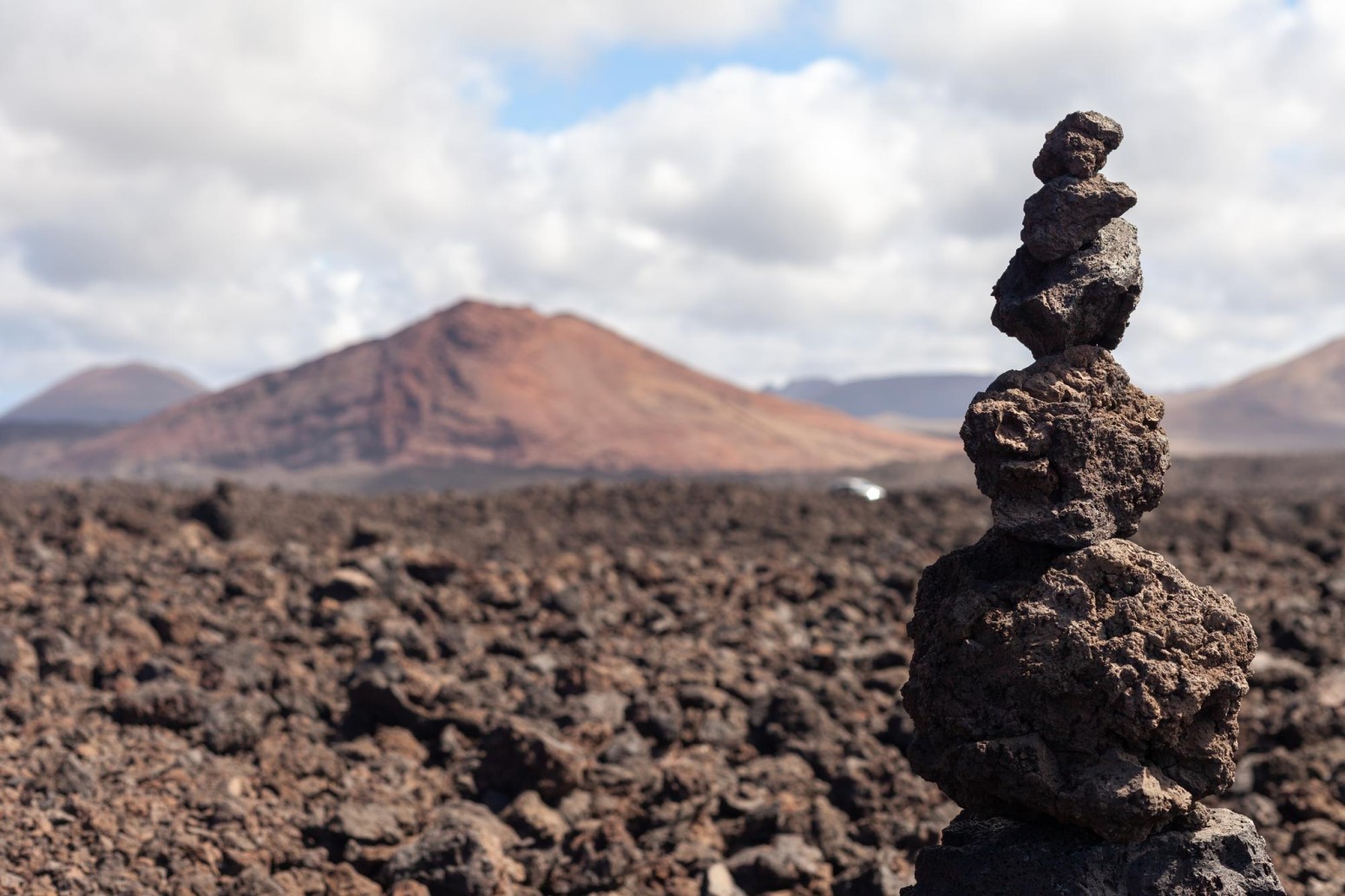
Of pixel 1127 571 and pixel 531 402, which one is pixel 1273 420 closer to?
pixel 531 402

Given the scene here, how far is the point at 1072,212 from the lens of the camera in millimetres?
4359

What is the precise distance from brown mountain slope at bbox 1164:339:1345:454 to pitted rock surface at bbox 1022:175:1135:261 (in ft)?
316

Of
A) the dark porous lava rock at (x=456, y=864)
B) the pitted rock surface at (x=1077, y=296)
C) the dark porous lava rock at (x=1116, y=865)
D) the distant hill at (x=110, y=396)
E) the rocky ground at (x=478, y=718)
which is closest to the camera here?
the dark porous lava rock at (x=1116, y=865)

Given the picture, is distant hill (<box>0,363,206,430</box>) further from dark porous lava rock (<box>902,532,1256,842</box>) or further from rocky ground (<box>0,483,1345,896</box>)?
dark porous lava rock (<box>902,532,1256,842</box>)

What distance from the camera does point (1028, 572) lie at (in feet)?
14.1

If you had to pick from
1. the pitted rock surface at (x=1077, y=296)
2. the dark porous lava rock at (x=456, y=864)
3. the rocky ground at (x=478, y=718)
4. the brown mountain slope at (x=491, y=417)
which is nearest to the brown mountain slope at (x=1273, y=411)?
the brown mountain slope at (x=491, y=417)

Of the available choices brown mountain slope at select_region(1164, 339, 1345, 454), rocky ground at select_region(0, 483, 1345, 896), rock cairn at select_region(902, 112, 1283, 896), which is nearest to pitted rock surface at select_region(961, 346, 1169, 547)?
rock cairn at select_region(902, 112, 1283, 896)

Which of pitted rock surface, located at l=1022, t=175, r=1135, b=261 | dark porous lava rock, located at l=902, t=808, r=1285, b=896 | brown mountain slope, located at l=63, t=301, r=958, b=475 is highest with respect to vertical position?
brown mountain slope, located at l=63, t=301, r=958, b=475

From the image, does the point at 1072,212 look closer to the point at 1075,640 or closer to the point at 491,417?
the point at 1075,640

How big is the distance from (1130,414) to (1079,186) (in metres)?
0.79

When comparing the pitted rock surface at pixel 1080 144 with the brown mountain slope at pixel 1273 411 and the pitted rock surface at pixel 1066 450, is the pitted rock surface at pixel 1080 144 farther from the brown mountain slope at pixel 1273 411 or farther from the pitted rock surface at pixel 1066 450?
the brown mountain slope at pixel 1273 411

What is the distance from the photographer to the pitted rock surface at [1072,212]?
435 cm

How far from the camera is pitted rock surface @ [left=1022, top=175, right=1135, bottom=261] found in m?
4.35

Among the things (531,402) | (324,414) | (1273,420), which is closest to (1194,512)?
(531,402)
